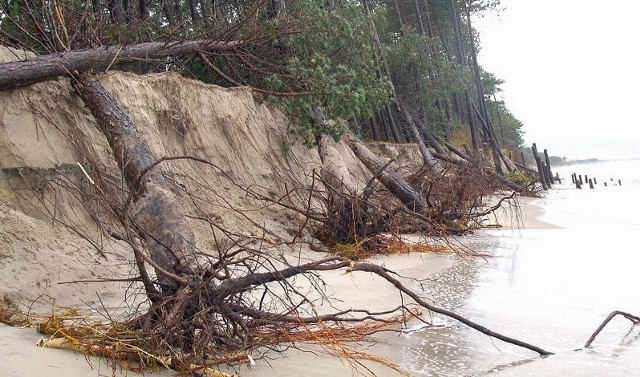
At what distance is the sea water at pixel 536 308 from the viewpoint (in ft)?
13.3

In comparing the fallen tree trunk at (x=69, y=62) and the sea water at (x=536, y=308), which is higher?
the fallen tree trunk at (x=69, y=62)

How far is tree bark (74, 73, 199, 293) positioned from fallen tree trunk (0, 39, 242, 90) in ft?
0.59

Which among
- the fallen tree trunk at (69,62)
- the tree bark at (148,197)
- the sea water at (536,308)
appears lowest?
the sea water at (536,308)

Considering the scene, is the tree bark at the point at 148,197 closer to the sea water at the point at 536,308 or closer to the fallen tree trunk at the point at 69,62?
the fallen tree trunk at the point at 69,62

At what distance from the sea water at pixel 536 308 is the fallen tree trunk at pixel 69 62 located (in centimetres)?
444

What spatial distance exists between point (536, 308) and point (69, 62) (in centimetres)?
536

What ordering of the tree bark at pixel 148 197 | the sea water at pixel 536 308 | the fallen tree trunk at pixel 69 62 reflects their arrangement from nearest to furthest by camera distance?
the sea water at pixel 536 308, the tree bark at pixel 148 197, the fallen tree trunk at pixel 69 62

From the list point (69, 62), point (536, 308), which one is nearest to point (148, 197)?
point (69, 62)

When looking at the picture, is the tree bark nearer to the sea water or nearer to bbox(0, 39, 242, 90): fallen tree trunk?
bbox(0, 39, 242, 90): fallen tree trunk

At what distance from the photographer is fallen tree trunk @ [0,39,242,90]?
21.1 feet

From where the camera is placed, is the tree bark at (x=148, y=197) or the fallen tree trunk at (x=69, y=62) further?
the fallen tree trunk at (x=69, y=62)

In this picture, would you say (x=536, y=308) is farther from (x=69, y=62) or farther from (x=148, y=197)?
(x=69, y=62)

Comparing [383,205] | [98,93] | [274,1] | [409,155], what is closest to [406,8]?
[409,155]

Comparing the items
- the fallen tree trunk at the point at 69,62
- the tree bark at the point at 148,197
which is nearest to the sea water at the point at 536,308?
the tree bark at the point at 148,197
